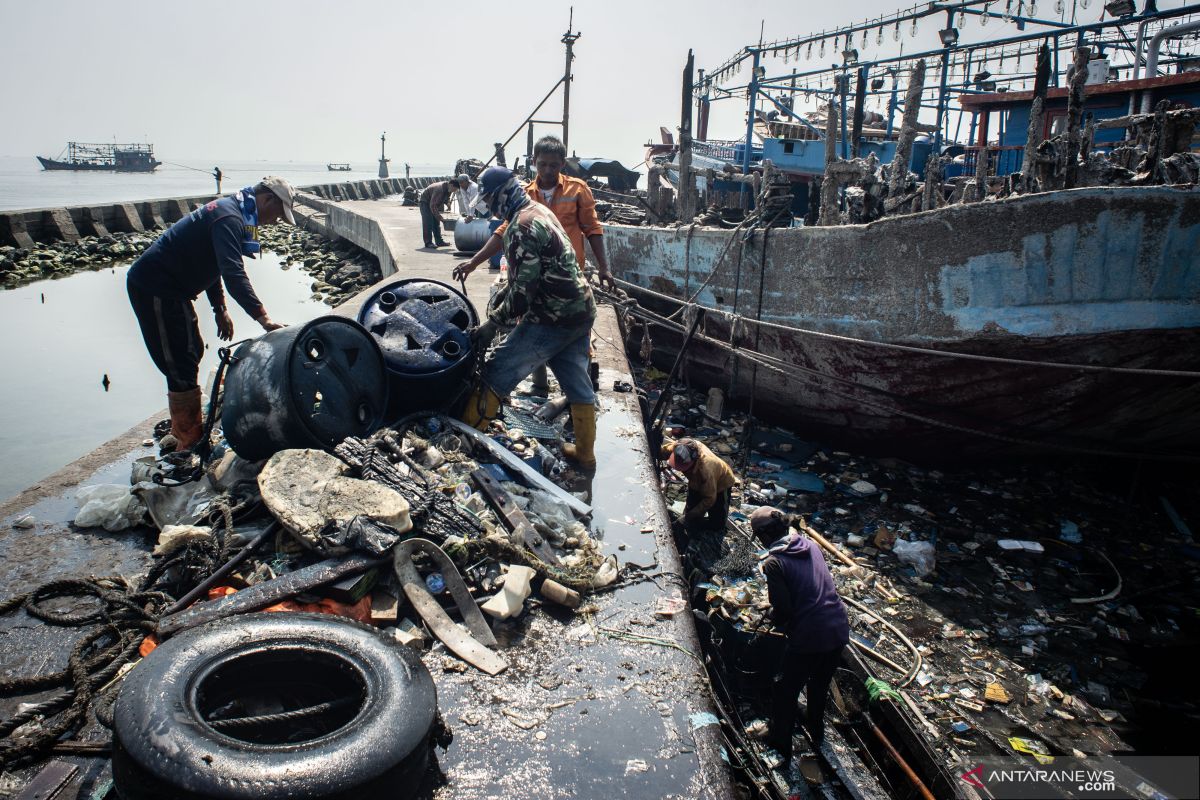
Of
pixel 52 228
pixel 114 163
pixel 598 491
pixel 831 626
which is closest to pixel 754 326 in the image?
pixel 598 491

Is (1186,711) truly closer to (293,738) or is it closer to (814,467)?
(814,467)

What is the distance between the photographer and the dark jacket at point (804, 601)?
11.4 ft

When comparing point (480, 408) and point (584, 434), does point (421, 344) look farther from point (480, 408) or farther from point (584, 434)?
point (584, 434)

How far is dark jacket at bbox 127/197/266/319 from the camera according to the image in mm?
3900

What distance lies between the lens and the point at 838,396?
7344 mm

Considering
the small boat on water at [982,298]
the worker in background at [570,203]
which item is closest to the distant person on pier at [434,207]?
the small boat on water at [982,298]

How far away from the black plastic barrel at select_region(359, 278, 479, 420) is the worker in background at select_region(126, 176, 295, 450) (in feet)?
2.03

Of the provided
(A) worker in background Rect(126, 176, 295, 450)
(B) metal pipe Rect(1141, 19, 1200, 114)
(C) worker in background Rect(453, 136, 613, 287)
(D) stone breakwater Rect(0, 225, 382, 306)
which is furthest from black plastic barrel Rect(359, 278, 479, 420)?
(B) metal pipe Rect(1141, 19, 1200, 114)

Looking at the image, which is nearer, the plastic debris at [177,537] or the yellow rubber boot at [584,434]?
the plastic debris at [177,537]

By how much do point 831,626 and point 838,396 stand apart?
4.22m

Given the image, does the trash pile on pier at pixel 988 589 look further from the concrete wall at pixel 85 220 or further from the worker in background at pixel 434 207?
the concrete wall at pixel 85 220

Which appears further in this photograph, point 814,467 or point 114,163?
point 114,163

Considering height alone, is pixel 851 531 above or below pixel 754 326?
below

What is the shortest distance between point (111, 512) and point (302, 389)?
3.27ft
